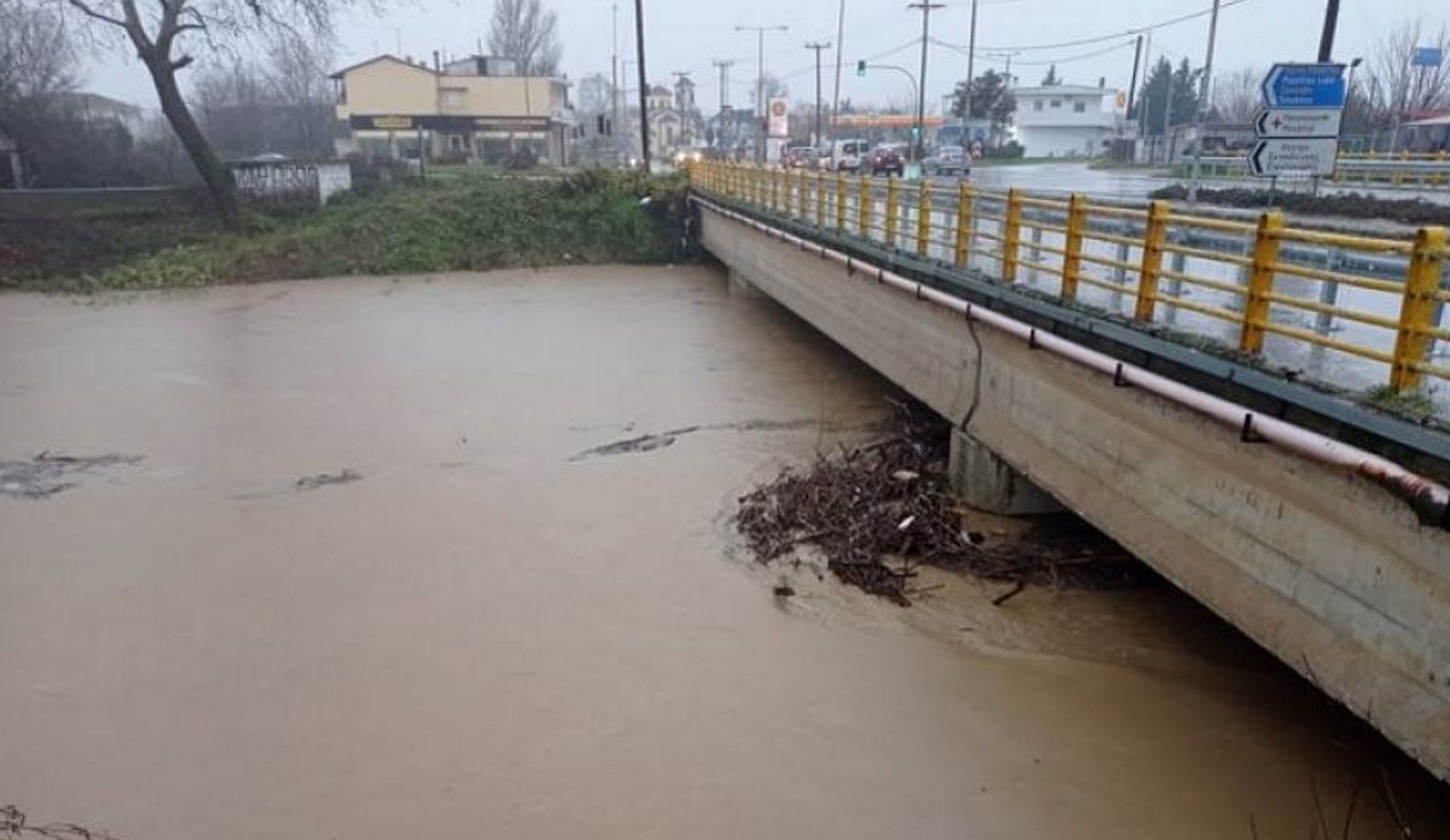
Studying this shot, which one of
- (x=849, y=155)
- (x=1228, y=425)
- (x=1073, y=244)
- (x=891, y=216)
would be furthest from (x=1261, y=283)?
(x=849, y=155)

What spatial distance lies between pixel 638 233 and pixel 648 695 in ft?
93.5

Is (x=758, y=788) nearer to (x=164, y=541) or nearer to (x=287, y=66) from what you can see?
(x=164, y=541)

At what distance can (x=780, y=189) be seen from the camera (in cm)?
2047

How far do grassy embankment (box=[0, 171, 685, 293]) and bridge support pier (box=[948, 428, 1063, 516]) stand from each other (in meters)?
25.2

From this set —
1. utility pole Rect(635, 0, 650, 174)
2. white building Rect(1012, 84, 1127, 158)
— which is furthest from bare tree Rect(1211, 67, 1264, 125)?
utility pole Rect(635, 0, 650, 174)

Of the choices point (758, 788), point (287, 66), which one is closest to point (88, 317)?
point (758, 788)

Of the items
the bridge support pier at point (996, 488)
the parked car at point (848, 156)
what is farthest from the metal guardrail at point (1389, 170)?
the bridge support pier at point (996, 488)

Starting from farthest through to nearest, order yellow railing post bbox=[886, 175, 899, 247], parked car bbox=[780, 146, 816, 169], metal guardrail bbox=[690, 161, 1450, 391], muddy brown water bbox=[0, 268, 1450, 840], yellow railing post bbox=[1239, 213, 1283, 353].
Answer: parked car bbox=[780, 146, 816, 169] < yellow railing post bbox=[886, 175, 899, 247] < yellow railing post bbox=[1239, 213, 1283, 353] < muddy brown water bbox=[0, 268, 1450, 840] < metal guardrail bbox=[690, 161, 1450, 391]

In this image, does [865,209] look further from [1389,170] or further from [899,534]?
[1389,170]

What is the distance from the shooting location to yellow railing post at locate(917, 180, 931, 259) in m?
12.2

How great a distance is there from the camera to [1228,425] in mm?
6133

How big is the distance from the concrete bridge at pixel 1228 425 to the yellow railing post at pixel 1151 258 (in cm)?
2

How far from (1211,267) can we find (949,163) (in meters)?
36.6

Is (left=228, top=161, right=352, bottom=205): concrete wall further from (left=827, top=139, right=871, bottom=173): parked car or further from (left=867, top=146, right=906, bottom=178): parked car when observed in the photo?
(left=867, top=146, right=906, bottom=178): parked car
